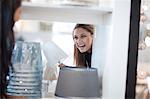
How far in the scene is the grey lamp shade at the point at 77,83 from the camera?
1.70 metres

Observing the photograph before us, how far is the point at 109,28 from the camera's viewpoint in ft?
A: 5.76

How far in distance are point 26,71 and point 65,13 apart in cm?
42

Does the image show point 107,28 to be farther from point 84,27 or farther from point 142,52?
point 142,52

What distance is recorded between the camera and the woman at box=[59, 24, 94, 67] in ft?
5.80

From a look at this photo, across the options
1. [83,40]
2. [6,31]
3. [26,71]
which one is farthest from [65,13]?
[6,31]

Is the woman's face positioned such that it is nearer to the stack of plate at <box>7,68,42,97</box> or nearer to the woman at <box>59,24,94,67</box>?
the woman at <box>59,24,94,67</box>

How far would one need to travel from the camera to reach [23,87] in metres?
1.63

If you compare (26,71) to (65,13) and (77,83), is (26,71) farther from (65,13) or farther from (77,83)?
(65,13)

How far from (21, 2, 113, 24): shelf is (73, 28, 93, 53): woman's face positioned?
0.22 feet

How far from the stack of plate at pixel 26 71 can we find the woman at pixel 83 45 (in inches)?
9.1

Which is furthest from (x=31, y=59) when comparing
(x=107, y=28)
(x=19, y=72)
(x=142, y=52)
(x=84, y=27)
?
(x=142, y=52)

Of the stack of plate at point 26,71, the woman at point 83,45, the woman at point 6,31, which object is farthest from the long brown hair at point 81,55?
the woman at point 6,31

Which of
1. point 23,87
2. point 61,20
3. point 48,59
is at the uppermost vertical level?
point 61,20

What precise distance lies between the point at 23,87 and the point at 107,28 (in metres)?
0.61
